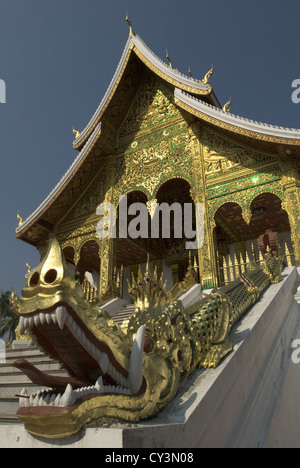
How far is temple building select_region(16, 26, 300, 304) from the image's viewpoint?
6883mm

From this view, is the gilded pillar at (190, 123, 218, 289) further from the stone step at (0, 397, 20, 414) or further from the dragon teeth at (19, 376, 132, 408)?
the dragon teeth at (19, 376, 132, 408)

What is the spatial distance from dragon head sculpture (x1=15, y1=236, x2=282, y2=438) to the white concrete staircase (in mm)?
894

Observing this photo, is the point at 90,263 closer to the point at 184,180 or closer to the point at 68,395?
the point at 184,180

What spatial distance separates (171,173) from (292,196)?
2.94m

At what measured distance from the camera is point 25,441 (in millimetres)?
1368

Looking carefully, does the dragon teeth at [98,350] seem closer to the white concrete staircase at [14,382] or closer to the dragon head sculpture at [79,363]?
the dragon head sculpture at [79,363]

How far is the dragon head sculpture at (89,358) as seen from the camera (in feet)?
4.19

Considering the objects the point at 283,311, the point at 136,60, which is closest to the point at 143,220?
the point at 136,60

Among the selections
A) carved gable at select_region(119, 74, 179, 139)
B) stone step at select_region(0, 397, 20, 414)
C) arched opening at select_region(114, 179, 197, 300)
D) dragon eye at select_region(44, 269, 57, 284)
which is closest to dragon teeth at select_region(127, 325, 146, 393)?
dragon eye at select_region(44, 269, 57, 284)

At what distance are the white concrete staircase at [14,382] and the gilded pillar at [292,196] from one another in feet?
15.8

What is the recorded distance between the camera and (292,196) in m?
6.44

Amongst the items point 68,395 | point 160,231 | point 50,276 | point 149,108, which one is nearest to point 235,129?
point 149,108

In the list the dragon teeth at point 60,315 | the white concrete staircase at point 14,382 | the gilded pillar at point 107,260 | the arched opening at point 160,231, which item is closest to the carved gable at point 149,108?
the arched opening at point 160,231

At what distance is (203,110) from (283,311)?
17.8ft
